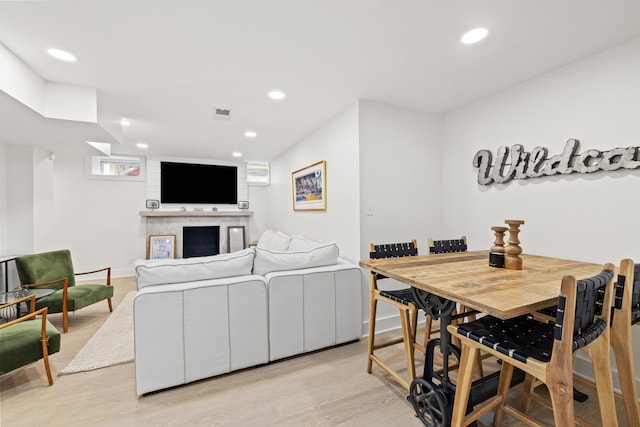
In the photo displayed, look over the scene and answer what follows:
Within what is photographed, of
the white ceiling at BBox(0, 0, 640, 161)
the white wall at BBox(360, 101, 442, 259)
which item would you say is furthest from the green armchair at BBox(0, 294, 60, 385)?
the white wall at BBox(360, 101, 442, 259)

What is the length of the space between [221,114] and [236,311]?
88.8 inches

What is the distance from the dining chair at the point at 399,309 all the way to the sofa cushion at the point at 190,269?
1059 millimetres

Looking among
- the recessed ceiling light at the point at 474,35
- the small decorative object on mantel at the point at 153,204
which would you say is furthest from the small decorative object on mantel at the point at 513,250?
the small decorative object on mantel at the point at 153,204

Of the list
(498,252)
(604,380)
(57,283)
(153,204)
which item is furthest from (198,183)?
(604,380)

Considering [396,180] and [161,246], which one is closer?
[396,180]

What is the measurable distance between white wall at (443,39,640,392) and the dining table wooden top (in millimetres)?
428

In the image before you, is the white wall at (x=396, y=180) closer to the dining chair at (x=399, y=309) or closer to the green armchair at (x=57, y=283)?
the dining chair at (x=399, y=309)

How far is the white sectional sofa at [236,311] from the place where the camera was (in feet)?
6.07

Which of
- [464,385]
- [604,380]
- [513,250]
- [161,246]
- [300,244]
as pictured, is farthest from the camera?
[161,246]

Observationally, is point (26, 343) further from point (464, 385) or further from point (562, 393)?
point (562, 393)

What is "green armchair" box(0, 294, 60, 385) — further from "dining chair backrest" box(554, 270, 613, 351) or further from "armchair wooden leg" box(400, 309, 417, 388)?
"dining chair backrest" box(554, 270, 613, 351)

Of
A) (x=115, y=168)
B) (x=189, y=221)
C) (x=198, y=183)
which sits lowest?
(x=189, y=221)

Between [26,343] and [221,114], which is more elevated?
[221,114]

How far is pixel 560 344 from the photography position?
0.95m
